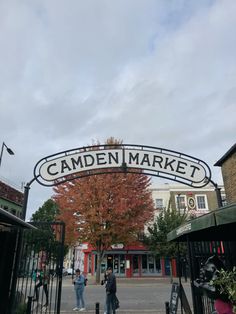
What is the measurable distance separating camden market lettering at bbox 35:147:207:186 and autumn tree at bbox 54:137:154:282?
53.7ft

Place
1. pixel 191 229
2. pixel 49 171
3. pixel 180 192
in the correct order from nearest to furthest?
pixel 191 229
pixel 49 171
pixel 180 192

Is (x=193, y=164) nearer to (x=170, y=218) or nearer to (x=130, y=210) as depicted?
(x=130, y=210)

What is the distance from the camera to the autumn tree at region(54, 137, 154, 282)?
24.6 m

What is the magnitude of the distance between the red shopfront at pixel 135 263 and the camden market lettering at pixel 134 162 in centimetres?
3005

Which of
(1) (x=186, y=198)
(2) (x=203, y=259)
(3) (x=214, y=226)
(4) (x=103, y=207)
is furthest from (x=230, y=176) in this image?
(1) (x=186, y=198)

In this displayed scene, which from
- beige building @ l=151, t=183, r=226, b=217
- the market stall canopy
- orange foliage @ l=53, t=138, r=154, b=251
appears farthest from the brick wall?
beige building @ l=151, t=183, r=226, b=217

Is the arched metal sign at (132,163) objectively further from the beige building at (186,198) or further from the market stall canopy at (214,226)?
the beige building at (186,198)

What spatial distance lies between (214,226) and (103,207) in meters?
19.9

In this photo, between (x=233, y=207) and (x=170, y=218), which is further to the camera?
(x=170, y=218)

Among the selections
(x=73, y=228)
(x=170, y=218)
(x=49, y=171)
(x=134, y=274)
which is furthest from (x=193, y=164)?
(x=134, y=274)

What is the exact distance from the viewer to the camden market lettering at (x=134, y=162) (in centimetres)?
770

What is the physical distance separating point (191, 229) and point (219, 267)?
94 cm

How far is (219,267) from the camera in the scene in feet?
17.9

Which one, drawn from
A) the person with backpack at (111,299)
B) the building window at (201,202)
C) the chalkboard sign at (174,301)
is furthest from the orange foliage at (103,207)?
the chalkboard sign at (174,301)
